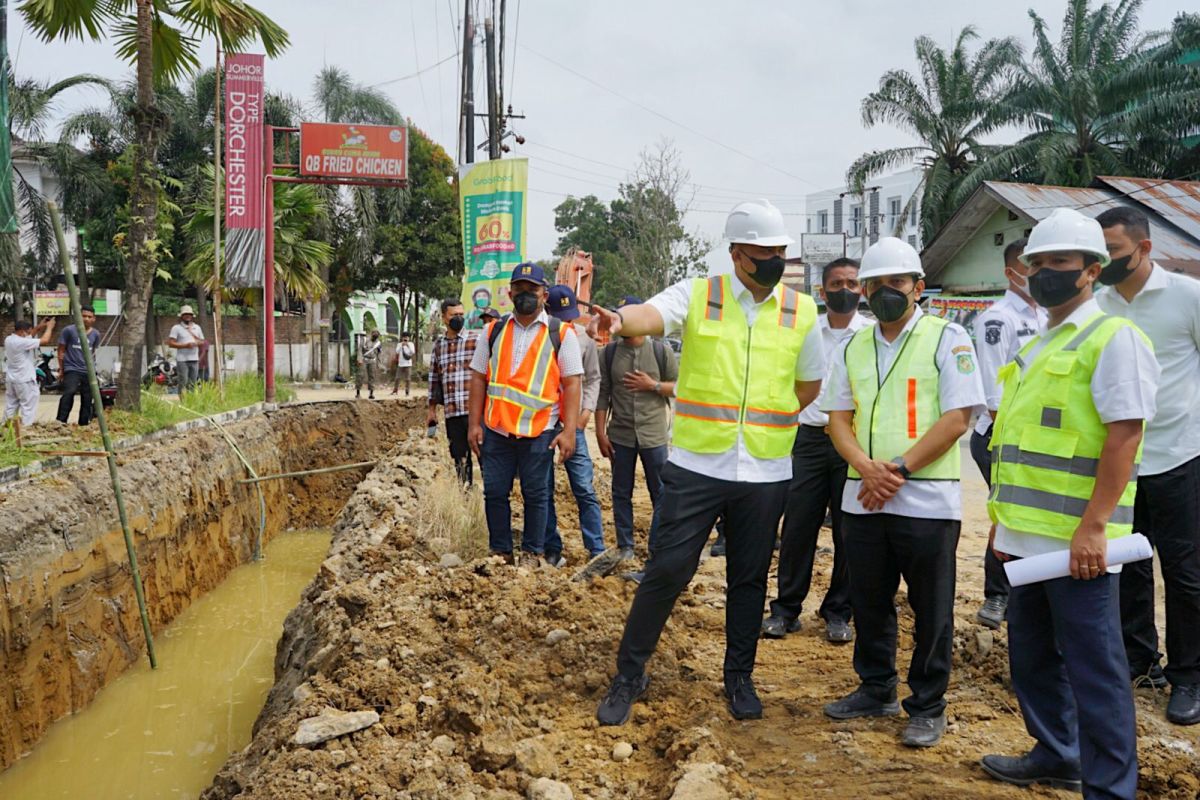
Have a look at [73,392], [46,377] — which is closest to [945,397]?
[73,392]

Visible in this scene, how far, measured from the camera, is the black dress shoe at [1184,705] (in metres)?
3.71

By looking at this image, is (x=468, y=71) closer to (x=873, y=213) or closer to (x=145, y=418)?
(x=145, y=418)

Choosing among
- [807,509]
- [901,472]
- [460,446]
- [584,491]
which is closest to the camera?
[901,472]

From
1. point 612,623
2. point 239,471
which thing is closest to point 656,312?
point 612,623

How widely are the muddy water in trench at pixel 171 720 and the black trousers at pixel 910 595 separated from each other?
4.21m

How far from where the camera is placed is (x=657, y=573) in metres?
3.67

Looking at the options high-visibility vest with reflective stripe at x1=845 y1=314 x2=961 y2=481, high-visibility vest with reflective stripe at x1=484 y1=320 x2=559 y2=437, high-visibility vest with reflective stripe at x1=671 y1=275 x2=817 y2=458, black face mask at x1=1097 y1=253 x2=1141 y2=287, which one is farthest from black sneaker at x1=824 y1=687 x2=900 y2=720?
high-visibility vest with reflective stripe at x1=484 y1=320 x2=559 y2=437

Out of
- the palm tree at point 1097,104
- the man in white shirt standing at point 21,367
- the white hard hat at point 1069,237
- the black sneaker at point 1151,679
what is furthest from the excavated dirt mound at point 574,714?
the palm tree at point 1097,104

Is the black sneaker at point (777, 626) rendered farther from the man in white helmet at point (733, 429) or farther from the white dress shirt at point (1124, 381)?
the white dress shirt at point (1124, 381)

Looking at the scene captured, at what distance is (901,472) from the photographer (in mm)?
3455

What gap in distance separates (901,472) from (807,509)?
1.33 meters

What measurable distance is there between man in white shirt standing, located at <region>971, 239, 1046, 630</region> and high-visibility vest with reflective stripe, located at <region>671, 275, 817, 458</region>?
1595 millimetres

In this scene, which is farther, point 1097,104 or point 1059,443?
point 1097,104

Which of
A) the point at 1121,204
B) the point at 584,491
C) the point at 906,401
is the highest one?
the point at 1121,204
